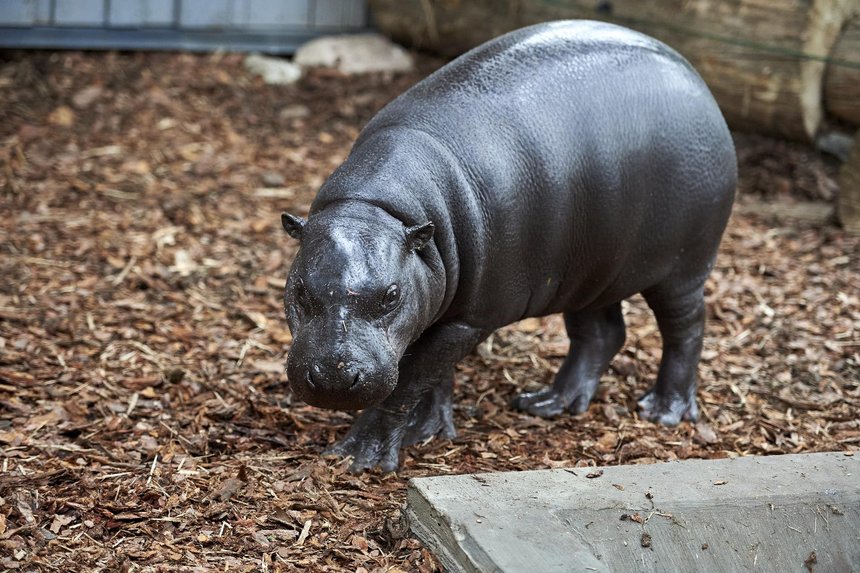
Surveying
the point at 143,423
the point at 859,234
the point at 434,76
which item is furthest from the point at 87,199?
the point at 859,234

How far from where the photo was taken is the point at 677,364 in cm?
493

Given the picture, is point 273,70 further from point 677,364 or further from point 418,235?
point 418,235

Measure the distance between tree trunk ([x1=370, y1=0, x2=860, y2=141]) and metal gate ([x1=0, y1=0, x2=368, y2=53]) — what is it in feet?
6.97

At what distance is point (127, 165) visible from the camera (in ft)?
23.9

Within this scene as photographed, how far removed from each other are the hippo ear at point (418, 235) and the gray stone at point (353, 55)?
18.3 feet

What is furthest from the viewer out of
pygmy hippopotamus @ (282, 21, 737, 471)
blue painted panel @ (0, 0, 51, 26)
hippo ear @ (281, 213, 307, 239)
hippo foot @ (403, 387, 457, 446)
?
blue painted panel @ (0, 0, 51, 26)

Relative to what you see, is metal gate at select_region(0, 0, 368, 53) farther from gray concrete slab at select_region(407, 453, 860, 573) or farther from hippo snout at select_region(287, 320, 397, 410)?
gray concrete slab at select_region(407, 453, 860, 573)

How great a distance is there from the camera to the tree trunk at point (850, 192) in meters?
6.82

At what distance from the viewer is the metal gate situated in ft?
26.9

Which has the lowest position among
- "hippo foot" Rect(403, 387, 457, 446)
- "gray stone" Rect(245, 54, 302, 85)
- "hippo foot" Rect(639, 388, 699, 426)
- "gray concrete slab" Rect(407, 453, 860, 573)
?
"gray stone" Rect(245, 54, 302, 85)

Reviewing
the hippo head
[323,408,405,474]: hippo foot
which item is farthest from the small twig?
the hippo head

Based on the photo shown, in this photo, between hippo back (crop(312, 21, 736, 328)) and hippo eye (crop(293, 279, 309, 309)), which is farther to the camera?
hippo back (crop(312, 21, 736, 328))

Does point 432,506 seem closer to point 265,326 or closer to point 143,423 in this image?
point 143,423

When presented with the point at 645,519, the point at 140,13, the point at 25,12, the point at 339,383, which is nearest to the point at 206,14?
the point at 140,13
